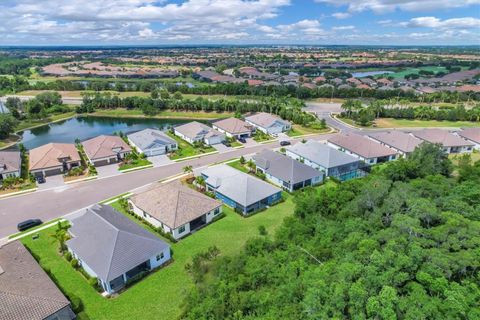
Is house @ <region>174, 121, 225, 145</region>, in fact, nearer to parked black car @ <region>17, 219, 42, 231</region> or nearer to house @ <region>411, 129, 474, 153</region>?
parked black car @ <region>17, 219, 42, 231</region>

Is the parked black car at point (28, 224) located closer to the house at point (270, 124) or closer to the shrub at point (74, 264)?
the shrub at point (74, 264)

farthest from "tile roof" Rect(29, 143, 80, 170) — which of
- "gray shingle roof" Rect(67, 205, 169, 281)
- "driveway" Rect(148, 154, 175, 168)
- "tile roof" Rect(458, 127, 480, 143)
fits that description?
"tile roof" Rect(458, 127, 480, 143)

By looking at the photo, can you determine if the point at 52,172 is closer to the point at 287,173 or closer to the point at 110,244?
the point at 110,244

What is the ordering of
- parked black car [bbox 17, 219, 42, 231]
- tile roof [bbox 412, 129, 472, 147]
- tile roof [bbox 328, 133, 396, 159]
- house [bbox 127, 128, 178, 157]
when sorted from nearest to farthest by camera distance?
parked black car [bbox 17, 219, 42, 231] → tile roof [bbox 328, 133, 396, 159] → house [bbox 127, 128, 178, 157] → tile roof [bbox 412, 129, 472, 147]

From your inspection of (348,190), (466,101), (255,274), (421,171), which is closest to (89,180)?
(255,274)

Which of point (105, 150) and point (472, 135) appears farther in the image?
point (472, 135)

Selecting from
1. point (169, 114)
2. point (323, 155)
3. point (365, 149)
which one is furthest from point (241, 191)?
point (169, 114)
